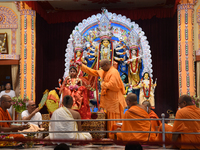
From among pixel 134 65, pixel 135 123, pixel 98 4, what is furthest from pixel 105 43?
pixel 135 123

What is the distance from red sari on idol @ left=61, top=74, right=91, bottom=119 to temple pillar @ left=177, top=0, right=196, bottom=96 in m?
3.80

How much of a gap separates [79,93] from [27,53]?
4182 millimetres

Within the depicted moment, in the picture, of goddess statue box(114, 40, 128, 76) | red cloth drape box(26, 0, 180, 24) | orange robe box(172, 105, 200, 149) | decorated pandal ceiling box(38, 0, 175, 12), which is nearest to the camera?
orange robe box(172, 105, 200, 149)

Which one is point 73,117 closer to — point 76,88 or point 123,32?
point 76,88

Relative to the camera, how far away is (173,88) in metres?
10.7

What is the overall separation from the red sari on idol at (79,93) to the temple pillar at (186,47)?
3.80 meters

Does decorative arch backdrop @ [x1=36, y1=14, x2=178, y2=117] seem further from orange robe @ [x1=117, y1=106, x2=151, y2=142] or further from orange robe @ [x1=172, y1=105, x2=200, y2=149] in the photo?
orange robe @ [x1=172, y1=105, x2=200, y2=149]

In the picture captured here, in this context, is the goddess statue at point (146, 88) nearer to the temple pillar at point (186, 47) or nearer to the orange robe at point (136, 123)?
the temple pillar at point (186, 47)

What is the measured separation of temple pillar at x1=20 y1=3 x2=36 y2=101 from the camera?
32.2 ft

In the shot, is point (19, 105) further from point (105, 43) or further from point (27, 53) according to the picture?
point (105, 43)

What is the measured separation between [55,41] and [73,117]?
279 inches

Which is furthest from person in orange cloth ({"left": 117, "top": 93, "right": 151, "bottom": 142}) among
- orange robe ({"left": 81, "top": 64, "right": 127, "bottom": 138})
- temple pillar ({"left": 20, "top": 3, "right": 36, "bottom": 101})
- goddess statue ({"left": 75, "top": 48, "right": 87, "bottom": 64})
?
temple pillar ({"left": 20, "top": 3, "right": 36, "bottom": 101})

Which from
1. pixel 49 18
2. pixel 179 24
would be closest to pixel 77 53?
pixel 49 18

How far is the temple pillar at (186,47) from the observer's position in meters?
9.23
